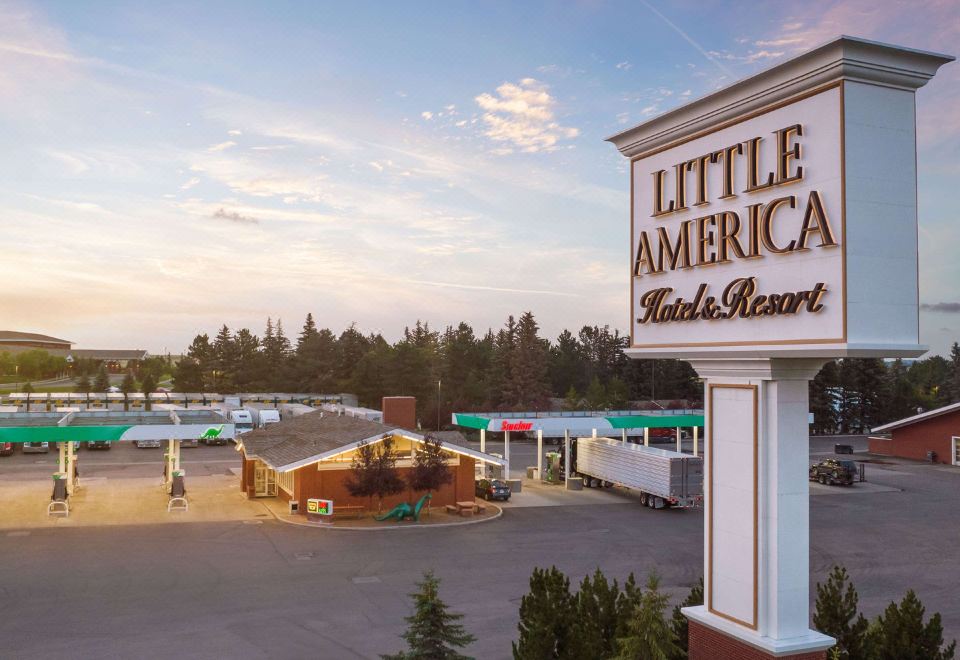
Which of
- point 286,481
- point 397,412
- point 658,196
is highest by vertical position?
point 658,196

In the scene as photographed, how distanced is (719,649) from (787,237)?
6.84 meters

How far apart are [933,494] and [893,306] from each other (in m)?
39.6

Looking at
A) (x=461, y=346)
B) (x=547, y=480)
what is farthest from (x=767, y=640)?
(x=461, y=346)

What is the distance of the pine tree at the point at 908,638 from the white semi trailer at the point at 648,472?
22.5 m

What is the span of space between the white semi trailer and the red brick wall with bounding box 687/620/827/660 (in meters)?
23.5

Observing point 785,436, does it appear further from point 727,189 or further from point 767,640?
point 727,189

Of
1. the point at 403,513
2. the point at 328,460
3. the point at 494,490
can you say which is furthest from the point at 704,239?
the point at 494,490

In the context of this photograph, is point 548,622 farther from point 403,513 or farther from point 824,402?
point 824,402

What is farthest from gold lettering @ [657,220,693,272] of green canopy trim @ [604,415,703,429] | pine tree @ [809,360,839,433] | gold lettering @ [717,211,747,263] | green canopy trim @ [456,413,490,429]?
pine tree @ [809,360,839,433]

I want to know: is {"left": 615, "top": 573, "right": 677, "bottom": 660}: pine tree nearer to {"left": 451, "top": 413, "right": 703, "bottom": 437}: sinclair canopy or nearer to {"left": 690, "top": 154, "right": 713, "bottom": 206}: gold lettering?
{"left": 690, "top": 154, "right": 713, "bottom": 206}: gold lettering

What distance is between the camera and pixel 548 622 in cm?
1554

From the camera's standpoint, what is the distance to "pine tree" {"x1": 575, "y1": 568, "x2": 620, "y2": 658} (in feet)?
48.8

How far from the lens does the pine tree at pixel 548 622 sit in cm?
1516

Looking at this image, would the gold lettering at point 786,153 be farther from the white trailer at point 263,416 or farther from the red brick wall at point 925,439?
the white trailer at point 263,416
